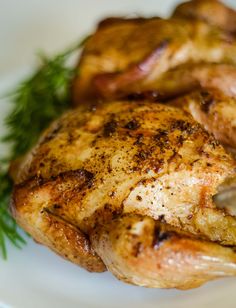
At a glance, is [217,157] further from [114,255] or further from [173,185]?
[114,255]

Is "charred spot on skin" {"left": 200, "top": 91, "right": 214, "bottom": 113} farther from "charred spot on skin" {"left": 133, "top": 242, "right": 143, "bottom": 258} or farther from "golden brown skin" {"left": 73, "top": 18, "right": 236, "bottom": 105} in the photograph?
"charred spot on skin" {"left": 133, "top": 242, "right": 143, "bottom": 258}

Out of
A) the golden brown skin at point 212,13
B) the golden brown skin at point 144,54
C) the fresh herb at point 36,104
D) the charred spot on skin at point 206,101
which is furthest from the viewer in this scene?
the fresh herb at point 36,104

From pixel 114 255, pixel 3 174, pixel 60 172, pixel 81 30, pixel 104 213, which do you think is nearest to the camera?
pixel 114 255

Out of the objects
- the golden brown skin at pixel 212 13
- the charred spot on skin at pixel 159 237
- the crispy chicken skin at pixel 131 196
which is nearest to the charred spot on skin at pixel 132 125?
the crispy chicken skin at pixel 131 196

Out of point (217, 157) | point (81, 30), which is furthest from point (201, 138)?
point (81, 30)

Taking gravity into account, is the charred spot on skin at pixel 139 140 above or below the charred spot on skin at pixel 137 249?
above

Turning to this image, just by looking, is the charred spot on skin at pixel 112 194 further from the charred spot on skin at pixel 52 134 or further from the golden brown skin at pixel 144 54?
the golden brown skin at pixel 144 54

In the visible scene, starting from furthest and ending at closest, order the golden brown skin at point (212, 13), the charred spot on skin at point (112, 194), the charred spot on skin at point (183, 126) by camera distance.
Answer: the golden brown skin at point (212, 13) → the charred spot on skin at point (183, 126) → the charred spot on skin at point (112, 194)
